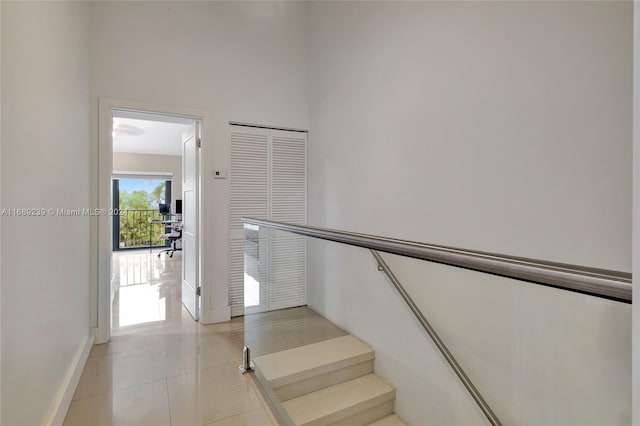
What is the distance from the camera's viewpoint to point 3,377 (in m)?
0.99

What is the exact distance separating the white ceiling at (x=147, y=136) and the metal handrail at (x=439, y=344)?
3554 mm

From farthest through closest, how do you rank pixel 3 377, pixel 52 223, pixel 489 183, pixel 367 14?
pixel 367 14 < pixel 489 183 < pixel 52 223 < pixel 3 377

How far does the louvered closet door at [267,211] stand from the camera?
2441 mm

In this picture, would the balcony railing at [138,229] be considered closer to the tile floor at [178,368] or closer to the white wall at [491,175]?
the tile floor at [178,368]

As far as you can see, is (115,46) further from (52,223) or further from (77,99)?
(52,223)

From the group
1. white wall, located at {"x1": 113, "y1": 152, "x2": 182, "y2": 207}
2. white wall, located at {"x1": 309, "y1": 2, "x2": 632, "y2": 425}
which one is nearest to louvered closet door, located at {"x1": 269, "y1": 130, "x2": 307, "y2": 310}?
white wall, located at {"x1": 309, "y1": 2, "x2": 632, "y2": 425}

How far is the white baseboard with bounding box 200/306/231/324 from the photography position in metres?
3.05

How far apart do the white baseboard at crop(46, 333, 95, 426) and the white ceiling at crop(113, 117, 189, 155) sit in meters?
2.96

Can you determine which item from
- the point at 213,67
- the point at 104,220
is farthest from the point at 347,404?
the point at 213,67

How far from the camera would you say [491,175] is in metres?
1.64

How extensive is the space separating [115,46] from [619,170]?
11.5 feet

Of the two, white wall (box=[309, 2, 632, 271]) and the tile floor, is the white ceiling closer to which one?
the tile floor

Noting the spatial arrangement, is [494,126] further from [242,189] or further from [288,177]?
[242,189]

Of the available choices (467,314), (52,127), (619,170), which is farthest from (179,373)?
(619,170)
